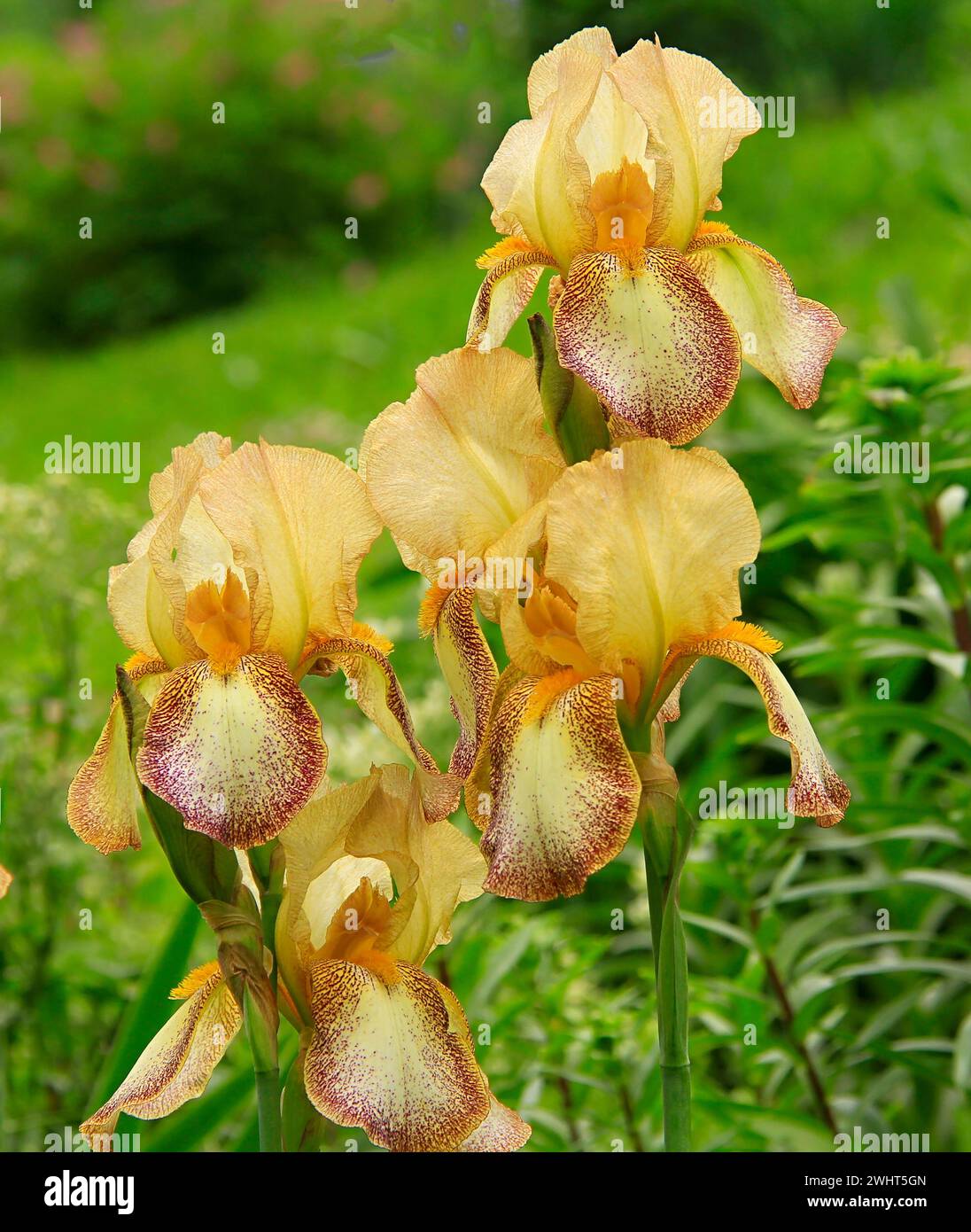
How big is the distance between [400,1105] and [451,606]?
10.4 inches

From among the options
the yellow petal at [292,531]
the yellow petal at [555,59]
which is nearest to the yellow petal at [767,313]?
the yellow petal at [555,59]

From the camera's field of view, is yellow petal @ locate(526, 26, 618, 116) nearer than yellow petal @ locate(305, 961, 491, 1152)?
No

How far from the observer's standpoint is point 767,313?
2.68ft

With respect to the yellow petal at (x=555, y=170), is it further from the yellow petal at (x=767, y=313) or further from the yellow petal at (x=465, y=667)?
the yellow petal at (x=465, y=667)

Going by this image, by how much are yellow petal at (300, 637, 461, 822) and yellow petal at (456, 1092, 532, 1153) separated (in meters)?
0.17

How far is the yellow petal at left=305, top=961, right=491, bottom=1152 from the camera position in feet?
→ 2.29

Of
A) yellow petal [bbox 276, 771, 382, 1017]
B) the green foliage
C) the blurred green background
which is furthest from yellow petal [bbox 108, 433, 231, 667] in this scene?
the green foliage

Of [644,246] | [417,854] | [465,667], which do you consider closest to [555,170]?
[644,246]

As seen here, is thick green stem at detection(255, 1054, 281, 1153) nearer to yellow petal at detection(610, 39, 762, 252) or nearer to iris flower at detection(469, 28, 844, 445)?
iris flower at detection(469, 28, 844, 445)

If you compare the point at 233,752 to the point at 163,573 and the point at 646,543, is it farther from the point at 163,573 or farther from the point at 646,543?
the point at 646,543

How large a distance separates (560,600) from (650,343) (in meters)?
0.14

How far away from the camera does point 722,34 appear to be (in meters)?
6.60
